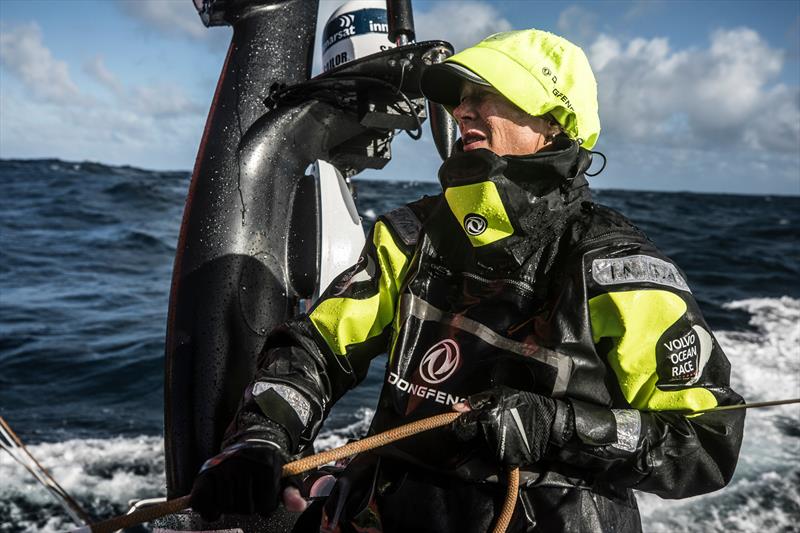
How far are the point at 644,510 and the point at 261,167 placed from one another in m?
3.21

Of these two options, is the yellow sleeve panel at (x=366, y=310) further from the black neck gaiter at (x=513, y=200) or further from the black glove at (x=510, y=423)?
the black glove at (x=510, y=423)

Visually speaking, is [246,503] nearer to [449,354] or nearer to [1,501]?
[449,354]

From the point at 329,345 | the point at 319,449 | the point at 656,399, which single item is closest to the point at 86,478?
the point at 319,449

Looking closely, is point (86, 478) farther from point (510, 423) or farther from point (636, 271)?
point (636, 271)

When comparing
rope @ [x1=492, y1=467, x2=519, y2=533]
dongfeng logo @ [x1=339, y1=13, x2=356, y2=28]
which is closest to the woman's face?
rope @ [x1=492, y1=467, x2=519, y2=533]

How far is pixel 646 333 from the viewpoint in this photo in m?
1.70

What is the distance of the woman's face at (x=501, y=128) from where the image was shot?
1.99 metres

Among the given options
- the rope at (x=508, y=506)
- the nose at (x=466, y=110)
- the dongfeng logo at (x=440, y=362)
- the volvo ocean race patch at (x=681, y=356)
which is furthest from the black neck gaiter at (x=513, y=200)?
the rope at (x=508, y=506)

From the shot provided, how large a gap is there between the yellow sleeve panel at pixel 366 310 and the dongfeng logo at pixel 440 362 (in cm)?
25

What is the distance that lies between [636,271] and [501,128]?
0.56m

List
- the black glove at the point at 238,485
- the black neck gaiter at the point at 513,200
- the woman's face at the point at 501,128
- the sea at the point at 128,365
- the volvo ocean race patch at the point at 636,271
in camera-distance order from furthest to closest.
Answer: the sea at the point at 128,365, the woman's face at the point at 501,128, the black neck gaiter at the point at 513,200, the volvo ocean race patch at the point at 636,271, the black glove at the point at 238,485

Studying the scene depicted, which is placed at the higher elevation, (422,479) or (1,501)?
(422,479)

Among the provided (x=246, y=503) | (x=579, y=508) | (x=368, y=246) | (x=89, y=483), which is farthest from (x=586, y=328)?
(x=89, y=483)

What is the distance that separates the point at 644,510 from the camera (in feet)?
14.4
